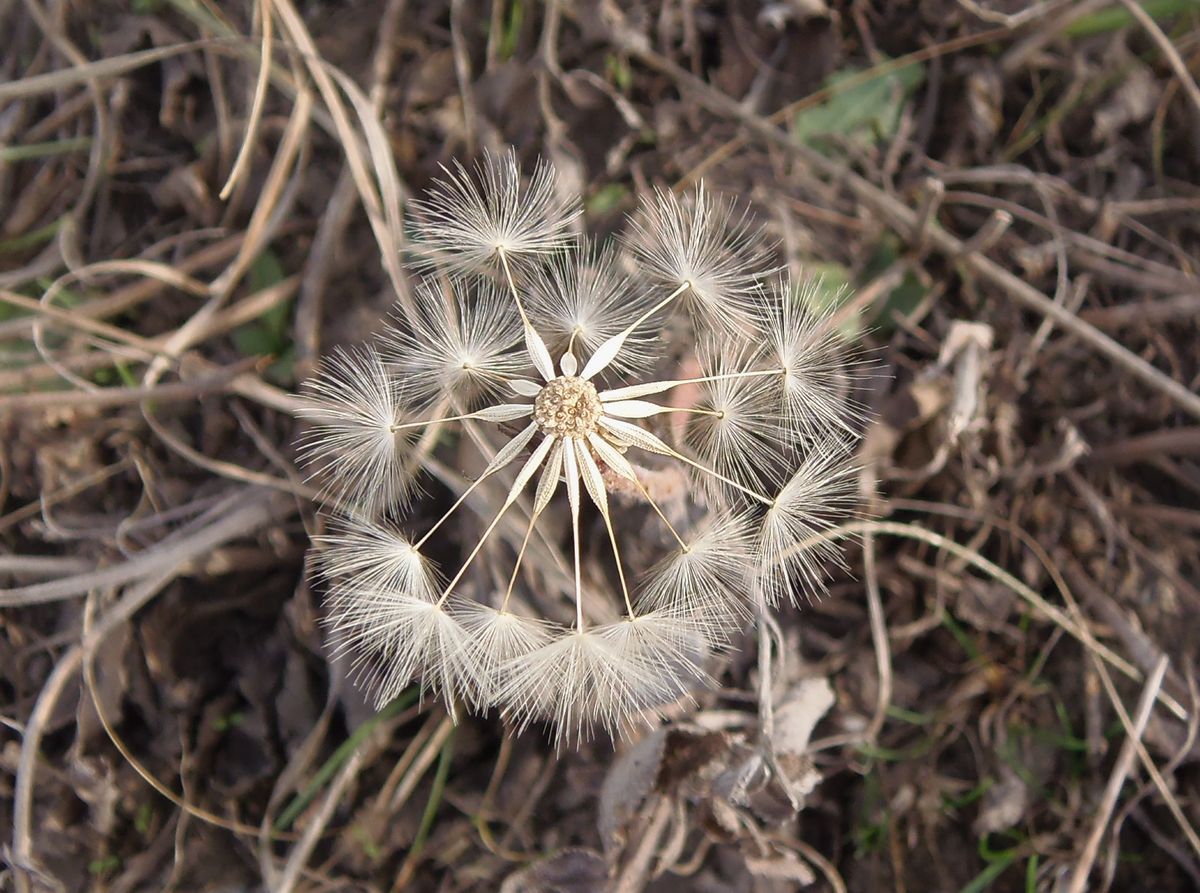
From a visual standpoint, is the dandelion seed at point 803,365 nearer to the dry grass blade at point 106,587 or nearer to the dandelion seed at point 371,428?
the dandelion seed at point 371,428

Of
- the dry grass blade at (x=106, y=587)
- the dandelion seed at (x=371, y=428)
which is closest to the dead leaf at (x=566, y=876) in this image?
the dry grass blade at (x=106, y=587)

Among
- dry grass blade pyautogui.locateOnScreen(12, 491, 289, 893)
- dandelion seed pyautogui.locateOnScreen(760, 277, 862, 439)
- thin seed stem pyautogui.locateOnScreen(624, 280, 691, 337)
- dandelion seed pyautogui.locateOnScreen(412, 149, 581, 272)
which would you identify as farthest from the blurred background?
thin seed stem pyautogui.locateOnScreen(624, 280, 691, 337)

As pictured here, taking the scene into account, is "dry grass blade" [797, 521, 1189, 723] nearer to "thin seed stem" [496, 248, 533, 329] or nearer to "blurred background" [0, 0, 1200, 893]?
"blurred background" [0, 0, 1200, 893]

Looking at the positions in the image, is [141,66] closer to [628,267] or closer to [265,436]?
[265,436]

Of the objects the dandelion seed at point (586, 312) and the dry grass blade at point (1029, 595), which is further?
the dry grass blade at point (1029, 595)

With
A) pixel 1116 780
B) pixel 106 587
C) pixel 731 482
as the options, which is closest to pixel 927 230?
pixel 731 482

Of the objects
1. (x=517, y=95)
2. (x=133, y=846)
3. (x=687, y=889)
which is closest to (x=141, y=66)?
(x=517, y=95)

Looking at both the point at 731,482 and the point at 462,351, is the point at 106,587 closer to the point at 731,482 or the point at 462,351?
the point at 462,351
